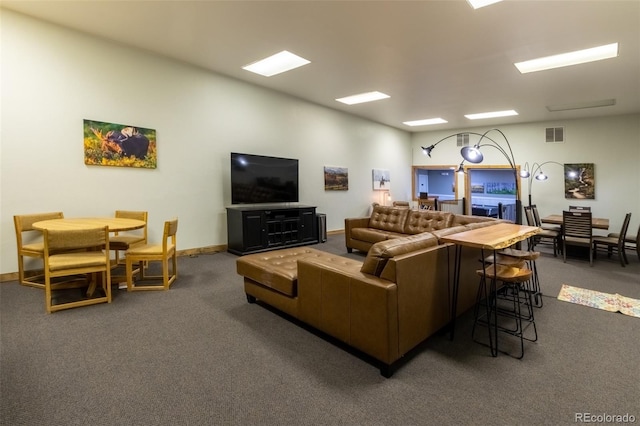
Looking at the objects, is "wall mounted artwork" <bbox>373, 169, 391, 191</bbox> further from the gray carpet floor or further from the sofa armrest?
the sofa armrest

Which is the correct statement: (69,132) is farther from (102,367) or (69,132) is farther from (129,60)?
(102,367)

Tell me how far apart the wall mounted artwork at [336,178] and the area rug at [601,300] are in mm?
5240

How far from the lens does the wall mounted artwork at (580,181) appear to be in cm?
793

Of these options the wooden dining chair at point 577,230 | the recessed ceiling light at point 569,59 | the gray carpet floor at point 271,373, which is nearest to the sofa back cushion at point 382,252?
the gray carpet floor at point 271,373

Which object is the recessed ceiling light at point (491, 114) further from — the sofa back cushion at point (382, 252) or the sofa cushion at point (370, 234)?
the sofa back cushion at point (382, 252)

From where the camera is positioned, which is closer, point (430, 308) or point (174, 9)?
point (430, 308)

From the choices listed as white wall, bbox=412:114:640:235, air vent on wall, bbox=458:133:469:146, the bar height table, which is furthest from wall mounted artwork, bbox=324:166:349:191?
the bar height table

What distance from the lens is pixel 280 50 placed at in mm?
4523

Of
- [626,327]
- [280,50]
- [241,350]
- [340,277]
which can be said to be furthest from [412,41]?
[241,350]

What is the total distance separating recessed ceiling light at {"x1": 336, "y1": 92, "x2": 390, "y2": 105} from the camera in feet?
22.0

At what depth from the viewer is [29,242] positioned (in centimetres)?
398

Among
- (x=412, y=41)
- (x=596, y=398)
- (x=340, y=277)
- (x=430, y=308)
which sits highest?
(x=412, y=41)

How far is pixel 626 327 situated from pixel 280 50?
5175mm

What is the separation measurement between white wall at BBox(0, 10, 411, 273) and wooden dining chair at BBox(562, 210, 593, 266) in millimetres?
5172
